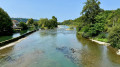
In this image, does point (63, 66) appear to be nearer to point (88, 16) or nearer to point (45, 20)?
point (88, 16)

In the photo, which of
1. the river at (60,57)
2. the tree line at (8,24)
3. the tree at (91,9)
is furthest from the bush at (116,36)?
the tree line at (8,24)

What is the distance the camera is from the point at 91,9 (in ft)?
81.6

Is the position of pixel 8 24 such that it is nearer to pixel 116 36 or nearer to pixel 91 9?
pixel 91 9

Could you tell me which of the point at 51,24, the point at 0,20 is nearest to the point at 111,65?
the point at 0,20

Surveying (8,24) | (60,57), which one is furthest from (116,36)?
(8,24)

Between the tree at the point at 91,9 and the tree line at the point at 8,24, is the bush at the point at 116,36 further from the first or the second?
the tree line at the point at 8,24

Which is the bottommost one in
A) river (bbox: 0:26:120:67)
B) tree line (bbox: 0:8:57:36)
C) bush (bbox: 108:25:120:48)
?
river (bbox: 0:26:120:67)

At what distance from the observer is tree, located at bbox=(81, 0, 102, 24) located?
2445 centimetres

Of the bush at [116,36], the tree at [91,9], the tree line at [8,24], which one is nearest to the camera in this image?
the bush at [116,36]

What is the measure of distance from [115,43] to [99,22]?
9.04 metres

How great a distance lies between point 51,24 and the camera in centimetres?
7119

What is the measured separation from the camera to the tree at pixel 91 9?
80.2 ft

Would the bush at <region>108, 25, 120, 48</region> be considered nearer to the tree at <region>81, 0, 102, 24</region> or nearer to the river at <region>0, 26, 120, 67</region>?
the river at <region>0, 26, 120, 67</region>

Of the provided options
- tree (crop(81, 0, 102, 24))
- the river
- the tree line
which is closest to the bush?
the river
